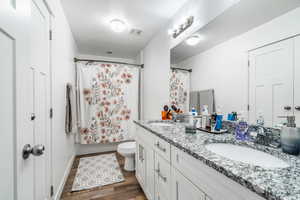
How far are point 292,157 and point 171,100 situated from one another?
1482mm

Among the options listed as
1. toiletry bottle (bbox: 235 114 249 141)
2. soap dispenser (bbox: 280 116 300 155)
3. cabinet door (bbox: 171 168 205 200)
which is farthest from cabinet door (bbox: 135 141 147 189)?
soap dispenser (bbox: 280 116 300 155)

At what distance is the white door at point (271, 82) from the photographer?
33.9 inches

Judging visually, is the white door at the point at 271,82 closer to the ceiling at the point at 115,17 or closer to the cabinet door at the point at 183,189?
the cabinet door at the point at 183,189

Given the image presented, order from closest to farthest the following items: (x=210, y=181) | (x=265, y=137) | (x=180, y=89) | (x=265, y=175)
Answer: (x=265, y=175), (x=210, y=181), (x=265, y=137), (x=180, y=89)

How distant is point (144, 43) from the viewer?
2889 millimetres

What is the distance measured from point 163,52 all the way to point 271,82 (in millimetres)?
1657

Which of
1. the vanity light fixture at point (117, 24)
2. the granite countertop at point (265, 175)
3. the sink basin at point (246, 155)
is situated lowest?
the sink basin at point (246, 155)

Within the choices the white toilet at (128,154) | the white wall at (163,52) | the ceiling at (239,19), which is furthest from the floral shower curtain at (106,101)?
the ceiling at (239,19)

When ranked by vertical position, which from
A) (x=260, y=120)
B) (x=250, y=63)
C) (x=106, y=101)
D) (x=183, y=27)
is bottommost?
(x=260, y=120)

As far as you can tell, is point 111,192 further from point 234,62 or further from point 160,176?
point 234,62

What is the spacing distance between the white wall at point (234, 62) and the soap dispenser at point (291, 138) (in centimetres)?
34

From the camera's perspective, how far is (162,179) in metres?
1.18

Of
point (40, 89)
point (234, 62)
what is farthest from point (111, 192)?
point (234, 62)

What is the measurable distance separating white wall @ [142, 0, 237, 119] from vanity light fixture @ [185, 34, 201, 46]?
8cm
